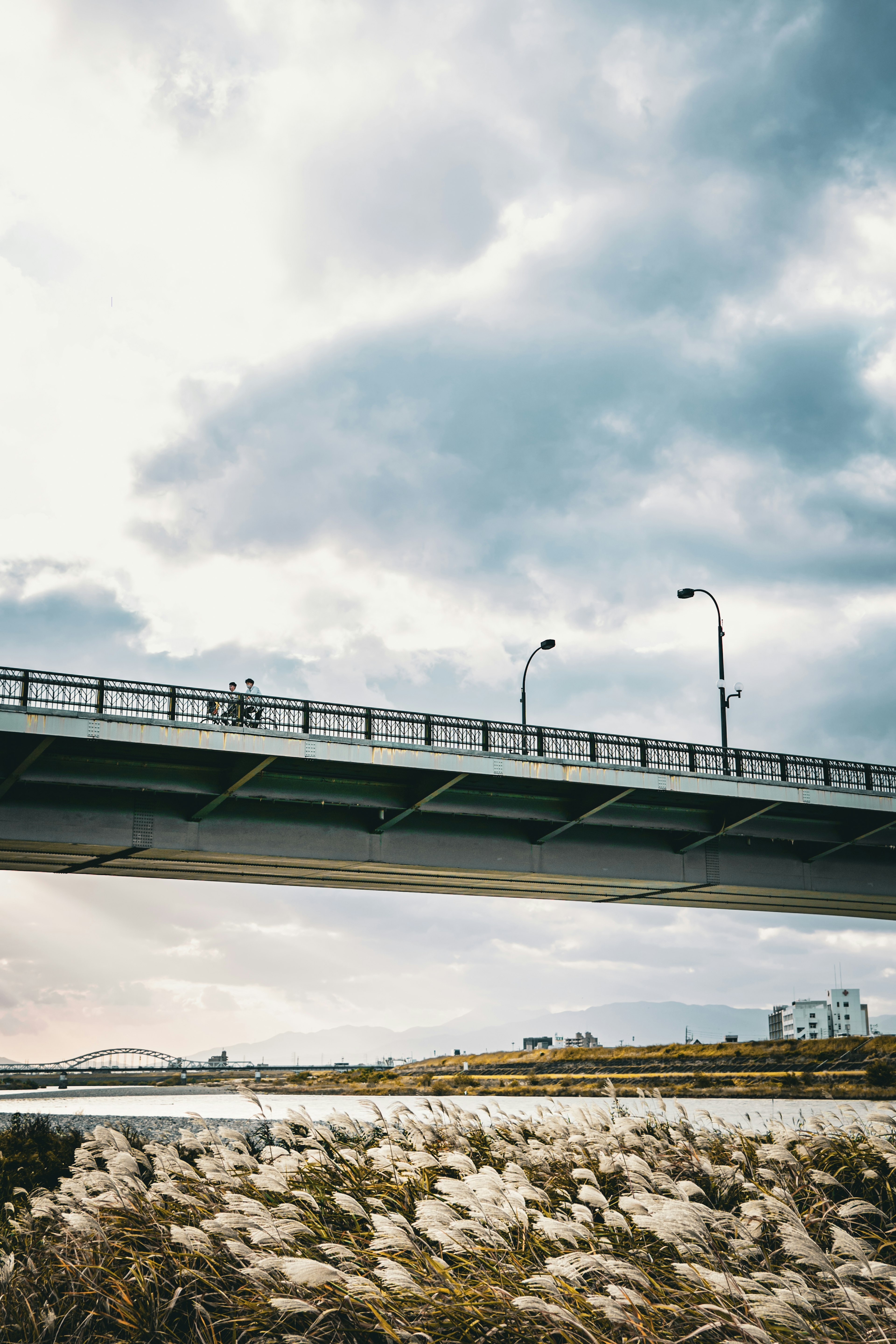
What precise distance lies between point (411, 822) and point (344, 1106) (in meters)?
9.57

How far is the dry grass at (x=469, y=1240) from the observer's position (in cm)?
527

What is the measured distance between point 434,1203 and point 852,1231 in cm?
357

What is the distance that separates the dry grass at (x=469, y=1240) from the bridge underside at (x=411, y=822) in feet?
59.4

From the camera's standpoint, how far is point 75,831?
28.7 meters

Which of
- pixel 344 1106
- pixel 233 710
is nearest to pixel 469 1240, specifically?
pixel 344 1106

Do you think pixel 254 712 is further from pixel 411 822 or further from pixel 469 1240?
pixel 469 1240

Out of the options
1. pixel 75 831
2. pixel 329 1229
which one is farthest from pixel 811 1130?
pixel 75 831

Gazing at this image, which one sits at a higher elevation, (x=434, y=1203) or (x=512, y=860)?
(x=512, y=860)

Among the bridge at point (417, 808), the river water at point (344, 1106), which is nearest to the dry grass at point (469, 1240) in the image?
the river water at point (344, 1106)

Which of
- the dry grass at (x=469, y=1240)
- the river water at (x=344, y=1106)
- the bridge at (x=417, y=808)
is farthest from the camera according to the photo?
the bridge at (x=417, y=808)

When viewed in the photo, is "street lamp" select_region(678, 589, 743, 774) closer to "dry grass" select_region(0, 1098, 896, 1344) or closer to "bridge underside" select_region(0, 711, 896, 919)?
"bridge underside" select_region(0, 711, 896, 919)

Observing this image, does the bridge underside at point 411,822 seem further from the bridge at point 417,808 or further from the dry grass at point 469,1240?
the dry grass at point 469,1240

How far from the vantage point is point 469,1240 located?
593cm

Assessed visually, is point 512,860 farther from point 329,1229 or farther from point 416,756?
point 329,1229
